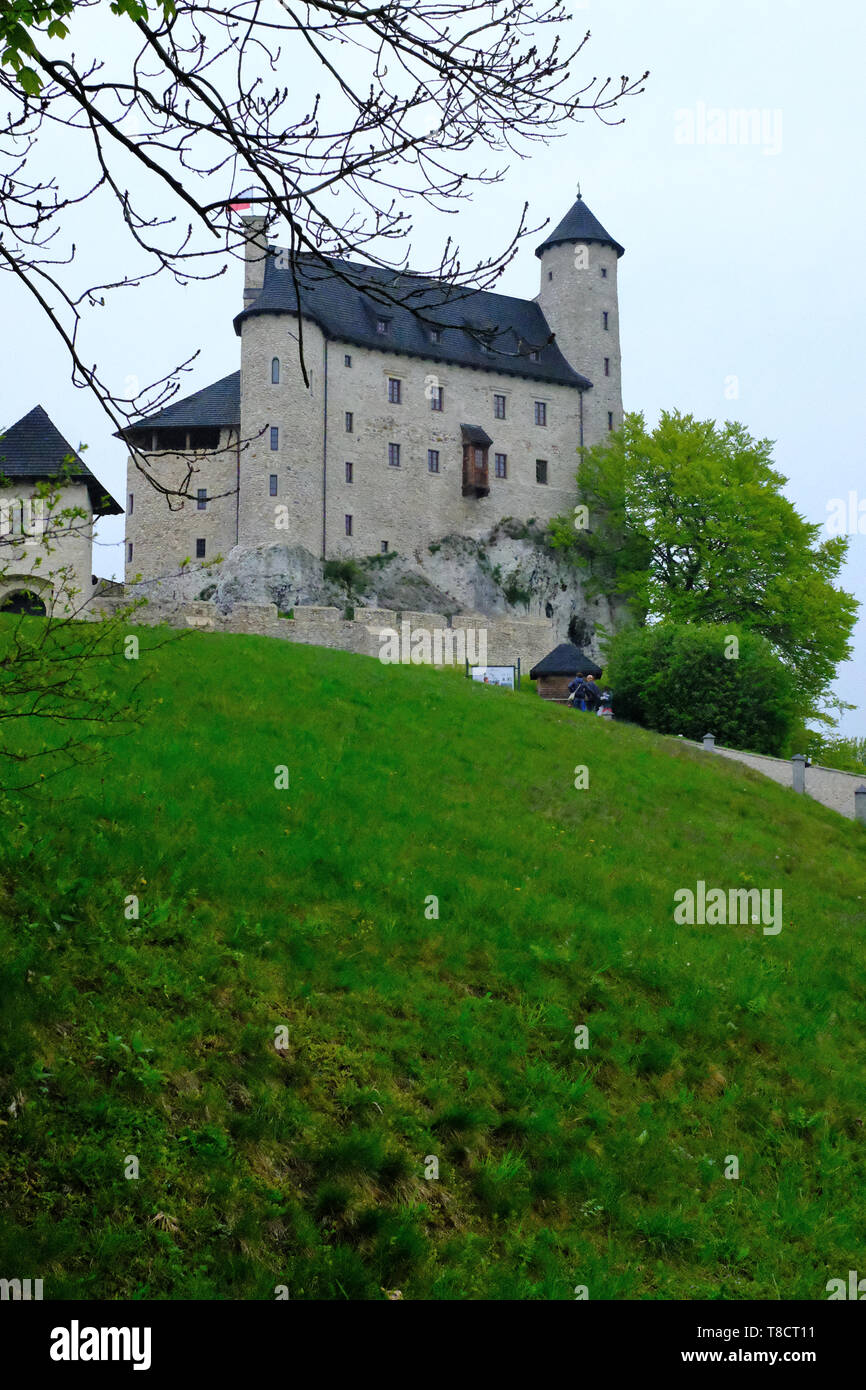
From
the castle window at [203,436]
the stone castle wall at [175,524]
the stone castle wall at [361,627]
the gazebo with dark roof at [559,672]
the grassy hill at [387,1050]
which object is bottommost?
the grassy hill at [387,1050]

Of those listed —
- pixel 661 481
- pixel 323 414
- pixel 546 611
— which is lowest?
pixel 546 611

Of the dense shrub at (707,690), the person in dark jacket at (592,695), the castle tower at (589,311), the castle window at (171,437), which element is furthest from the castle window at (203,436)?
the dense shrub at (707,690)

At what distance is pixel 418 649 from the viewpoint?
4156 cm

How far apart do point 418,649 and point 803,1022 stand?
28998 millimetres

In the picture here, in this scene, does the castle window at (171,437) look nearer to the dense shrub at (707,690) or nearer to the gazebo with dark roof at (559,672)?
the gazebo with dark roof at (559,672)

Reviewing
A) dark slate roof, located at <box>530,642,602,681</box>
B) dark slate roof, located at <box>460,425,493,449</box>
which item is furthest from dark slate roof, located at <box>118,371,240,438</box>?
dark slate roof, located at <box>530,642,602,681</box>

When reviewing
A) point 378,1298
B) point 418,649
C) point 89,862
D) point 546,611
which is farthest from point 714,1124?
point 546,611

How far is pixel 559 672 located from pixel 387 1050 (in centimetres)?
3085

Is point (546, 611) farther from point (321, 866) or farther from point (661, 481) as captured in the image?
point (321, 866)

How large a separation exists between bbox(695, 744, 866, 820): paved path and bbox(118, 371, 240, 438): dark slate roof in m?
36.8

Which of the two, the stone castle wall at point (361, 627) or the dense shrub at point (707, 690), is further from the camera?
the dense shrub at point (707, 690)

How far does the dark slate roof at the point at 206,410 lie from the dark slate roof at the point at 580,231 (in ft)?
69.1

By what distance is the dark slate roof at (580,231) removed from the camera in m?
69.8

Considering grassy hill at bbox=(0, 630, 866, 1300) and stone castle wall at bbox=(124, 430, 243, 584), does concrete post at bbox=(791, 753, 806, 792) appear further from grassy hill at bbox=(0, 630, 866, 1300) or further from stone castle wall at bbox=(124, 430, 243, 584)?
stone castle wall at bbox=(124, 430, 243, 584)
